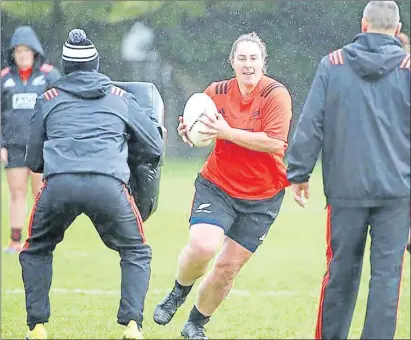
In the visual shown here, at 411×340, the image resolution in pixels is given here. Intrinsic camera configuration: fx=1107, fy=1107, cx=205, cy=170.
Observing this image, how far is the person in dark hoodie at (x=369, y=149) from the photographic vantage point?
18.5 feet

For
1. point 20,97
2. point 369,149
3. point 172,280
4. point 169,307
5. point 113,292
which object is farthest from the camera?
point 20,97

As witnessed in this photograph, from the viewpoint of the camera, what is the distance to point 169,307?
7.21m

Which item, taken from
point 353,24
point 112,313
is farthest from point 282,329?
point 353,24

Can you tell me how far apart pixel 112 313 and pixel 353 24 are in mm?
4210

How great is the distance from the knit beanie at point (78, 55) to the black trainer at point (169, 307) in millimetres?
1753

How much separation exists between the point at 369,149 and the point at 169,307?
7.08ft

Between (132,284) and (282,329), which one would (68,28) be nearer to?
(282,329)

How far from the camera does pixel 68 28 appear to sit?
41.2 ft

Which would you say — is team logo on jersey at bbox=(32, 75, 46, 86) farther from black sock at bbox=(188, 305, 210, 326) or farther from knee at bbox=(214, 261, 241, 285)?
knee at bbox=(214, 261, 241, 285)

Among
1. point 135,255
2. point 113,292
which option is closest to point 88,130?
point 135,255

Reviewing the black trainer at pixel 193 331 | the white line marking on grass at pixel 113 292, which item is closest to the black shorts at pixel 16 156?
the white line marking on grass at pixel 113 292

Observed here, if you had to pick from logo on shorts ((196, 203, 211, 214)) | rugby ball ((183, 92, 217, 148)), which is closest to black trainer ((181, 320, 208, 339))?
logo on shorts ((196, 203, 211, 214))

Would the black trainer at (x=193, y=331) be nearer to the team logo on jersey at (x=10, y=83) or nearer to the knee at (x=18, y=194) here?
the knee at (x=18, y=194)

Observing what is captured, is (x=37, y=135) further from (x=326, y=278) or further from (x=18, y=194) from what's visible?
(x=18, y=194)
